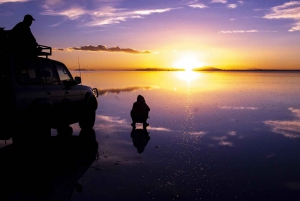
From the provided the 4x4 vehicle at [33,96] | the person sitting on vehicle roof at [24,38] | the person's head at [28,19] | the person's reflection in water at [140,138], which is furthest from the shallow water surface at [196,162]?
the person's head at [28,19]

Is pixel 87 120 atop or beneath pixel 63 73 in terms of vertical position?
beneath

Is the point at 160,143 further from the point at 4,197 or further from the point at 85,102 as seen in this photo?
the point at 4,197

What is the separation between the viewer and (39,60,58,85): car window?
7868mm

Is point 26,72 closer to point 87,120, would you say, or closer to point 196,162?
point 87,120

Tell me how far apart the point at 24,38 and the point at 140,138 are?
182 inches

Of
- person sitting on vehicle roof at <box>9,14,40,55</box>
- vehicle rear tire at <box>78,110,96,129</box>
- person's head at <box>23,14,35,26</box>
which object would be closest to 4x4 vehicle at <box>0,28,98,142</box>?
person sitting on vehicle roof at <box>9,14,40,55</box>

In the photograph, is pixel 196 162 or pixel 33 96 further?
pixel 196 162

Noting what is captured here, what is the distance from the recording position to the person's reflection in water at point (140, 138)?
8.62 meters

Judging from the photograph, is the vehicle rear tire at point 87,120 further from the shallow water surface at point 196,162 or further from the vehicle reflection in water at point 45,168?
Result: the vehicle reflection in water at point 45,168

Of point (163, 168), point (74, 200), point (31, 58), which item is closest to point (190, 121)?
point (163, 168)

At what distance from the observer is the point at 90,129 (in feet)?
36.6

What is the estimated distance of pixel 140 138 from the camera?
975 cm

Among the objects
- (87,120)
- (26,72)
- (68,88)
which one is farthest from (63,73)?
(87,120)

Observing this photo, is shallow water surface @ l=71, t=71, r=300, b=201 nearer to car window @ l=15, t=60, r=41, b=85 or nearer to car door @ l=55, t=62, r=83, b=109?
car door @ l=55, t=62, r=83, b=109
